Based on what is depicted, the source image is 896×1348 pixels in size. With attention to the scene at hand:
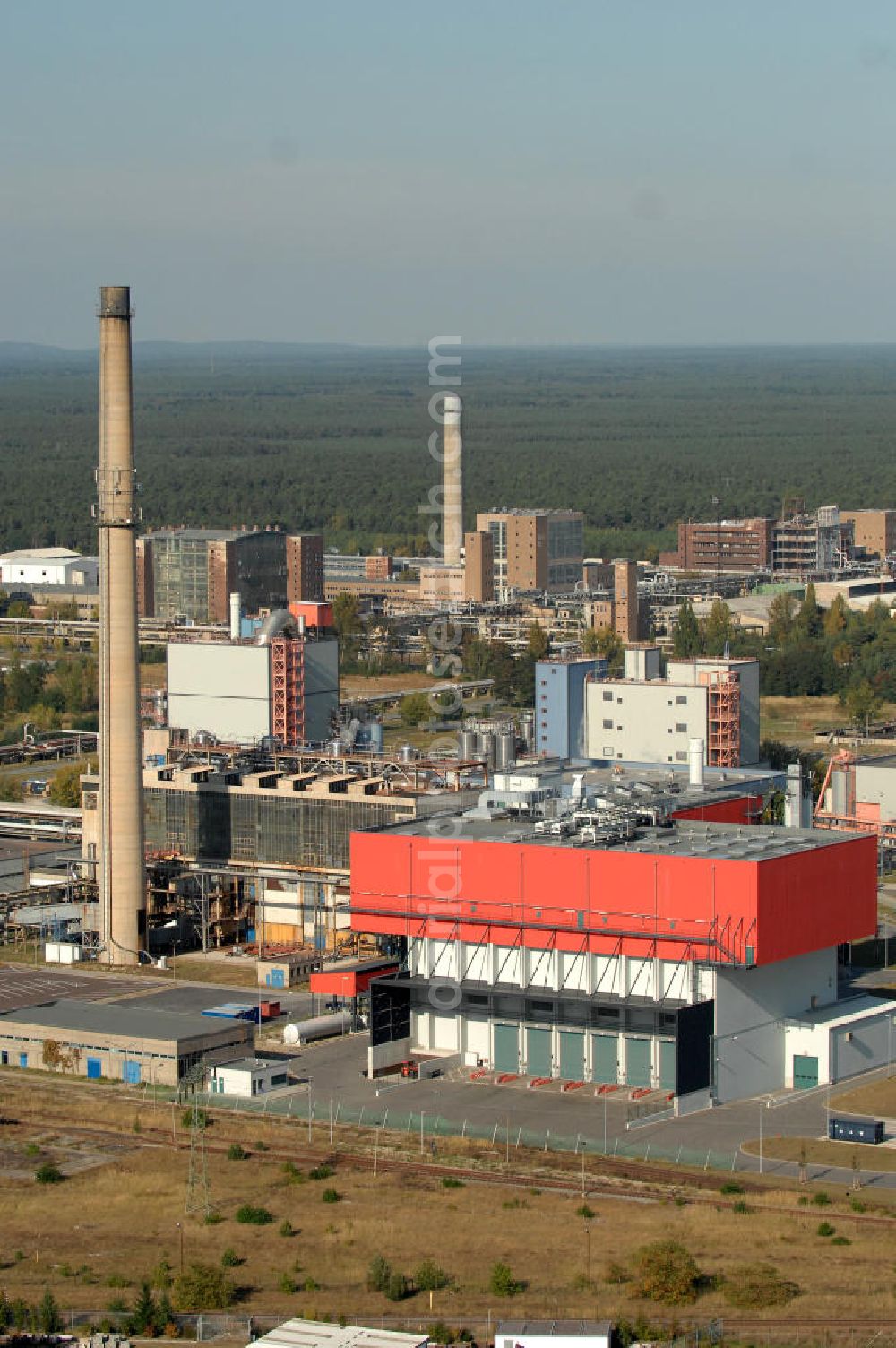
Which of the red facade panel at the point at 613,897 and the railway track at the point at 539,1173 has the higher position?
the red facade panel at the point at 613,897

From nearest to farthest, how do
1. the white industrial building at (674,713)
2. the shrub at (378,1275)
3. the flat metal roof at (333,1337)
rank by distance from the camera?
the flat metal roof at (333,1337) → the shrub at (378,1275) → the white industrial building at (674,713)

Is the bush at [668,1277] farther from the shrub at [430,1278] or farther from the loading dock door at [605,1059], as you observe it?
the loading dock door at [605,1059]

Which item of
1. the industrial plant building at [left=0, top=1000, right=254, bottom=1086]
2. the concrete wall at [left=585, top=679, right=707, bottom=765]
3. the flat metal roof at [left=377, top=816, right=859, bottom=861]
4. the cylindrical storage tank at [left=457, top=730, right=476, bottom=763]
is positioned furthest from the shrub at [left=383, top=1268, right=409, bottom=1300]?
the concrete wall at [left=585, top=679, right=707, bottom=765]

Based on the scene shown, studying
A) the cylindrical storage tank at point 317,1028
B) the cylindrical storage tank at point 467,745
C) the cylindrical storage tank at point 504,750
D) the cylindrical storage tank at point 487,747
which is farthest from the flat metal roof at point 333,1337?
the cylindrical storage tank at point 467,745

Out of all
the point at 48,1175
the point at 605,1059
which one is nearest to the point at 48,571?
the point at 605,1059

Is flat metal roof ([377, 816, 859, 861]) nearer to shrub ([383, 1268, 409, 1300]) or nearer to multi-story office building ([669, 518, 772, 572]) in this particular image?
shrub ([383, 1268, 409, 1300])

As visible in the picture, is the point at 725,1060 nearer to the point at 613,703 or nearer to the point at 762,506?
the point at 613,703
